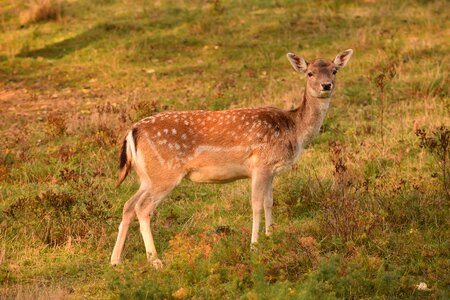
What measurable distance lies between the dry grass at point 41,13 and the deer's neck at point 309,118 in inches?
472

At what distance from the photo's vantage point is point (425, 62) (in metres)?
13.9

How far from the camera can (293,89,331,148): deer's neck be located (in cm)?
808

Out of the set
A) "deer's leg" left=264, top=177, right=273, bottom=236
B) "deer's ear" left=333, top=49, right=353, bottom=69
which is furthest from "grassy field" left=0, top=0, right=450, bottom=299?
"deer's ear" left=333, top=49, right=353, bottom=69

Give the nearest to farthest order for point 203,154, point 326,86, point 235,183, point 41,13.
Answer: point 203,154, point 326,86, point 235,183, point 41,13

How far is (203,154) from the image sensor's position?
7637 mm

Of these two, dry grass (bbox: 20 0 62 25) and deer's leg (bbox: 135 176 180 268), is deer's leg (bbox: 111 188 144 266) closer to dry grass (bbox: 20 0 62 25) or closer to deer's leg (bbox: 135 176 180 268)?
deer's leg (bbox: 135 176 180 268)

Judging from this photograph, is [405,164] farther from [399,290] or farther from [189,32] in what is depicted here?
[189,32]

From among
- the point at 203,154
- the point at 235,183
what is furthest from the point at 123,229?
the point at 235,183

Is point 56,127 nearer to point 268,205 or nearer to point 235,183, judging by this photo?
point 235,183

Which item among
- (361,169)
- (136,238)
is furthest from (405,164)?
(136,238)

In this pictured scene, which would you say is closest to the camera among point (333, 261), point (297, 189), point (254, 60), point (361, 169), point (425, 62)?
point (333, 261)

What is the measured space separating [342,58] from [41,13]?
11.8 meters

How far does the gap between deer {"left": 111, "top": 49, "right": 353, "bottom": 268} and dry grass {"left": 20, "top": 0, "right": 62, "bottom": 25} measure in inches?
469

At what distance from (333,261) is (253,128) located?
A: 2.09 m
